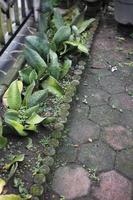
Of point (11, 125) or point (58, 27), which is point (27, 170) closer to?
point (11, 125)

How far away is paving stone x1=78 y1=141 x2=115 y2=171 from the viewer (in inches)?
108

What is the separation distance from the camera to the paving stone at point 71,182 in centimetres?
251

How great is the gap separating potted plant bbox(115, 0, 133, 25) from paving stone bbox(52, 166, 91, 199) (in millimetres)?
2414

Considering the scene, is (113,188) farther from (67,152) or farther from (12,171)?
(12,171)

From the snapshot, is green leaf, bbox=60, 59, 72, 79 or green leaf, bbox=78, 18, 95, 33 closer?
green leaf, bbox=60, 59, 72, 79

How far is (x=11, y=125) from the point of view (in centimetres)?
262

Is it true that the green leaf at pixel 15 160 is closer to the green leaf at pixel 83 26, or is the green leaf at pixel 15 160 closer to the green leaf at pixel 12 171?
the green leaf at pixel 12 171

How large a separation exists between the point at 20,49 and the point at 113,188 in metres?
1.87

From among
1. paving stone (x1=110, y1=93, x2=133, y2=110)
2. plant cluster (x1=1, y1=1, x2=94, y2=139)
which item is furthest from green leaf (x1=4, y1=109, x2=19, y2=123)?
paving stone (x1=110, y1=93, x2=133, y2=110)

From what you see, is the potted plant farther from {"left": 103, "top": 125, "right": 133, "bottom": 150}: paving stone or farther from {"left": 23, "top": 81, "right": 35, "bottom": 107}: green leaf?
{"left": 23, "top": 81, "right": 35, "bottom": 107}: green leaf

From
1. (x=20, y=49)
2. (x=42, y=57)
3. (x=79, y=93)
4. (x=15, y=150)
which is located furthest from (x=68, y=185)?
(x=20, y=49)

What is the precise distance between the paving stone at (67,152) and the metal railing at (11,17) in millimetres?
1173

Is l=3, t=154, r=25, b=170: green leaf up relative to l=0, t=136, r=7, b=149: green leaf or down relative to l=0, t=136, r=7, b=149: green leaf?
down

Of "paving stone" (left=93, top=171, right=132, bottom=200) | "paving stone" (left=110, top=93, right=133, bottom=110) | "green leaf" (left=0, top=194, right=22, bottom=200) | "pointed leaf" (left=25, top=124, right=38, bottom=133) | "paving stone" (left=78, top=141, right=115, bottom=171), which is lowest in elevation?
"paving stone" (left=93, top=171, right=132, bottom=200)
